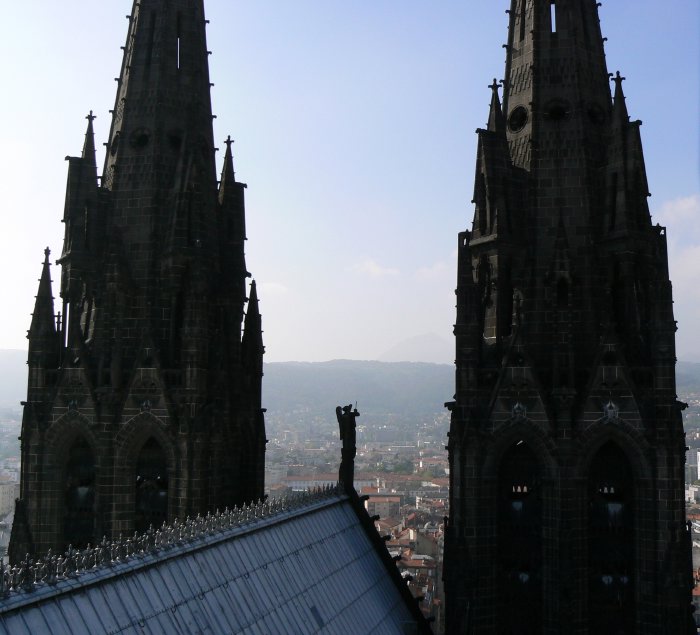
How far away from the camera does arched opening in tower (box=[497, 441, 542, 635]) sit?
100 ft

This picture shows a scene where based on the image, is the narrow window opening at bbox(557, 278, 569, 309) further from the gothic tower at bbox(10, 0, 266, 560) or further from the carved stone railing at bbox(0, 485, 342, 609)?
the gothic tower at bbox(10, 0, 266, 560)

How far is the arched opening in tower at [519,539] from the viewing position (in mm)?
30531

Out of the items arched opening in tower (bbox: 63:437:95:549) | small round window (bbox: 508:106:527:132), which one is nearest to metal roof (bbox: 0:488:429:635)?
arched opening in tower (bbox: 63:437:95:549)

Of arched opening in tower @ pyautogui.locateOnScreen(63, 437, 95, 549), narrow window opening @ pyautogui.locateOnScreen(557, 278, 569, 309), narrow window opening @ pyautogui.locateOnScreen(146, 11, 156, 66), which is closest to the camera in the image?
narrow window opening @ pyautogui.locateOnScreen(557, 278, 569, 309)

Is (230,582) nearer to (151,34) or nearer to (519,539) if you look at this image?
(519,539)

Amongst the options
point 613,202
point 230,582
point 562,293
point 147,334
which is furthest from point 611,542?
point 147,334

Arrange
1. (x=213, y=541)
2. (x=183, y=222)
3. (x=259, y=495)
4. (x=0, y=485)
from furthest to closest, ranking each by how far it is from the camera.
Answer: (x=0, y=485) < (x=259, y=495) < (x=183, y=222) < (x=213, y=541)

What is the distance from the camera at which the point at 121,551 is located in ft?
64.5

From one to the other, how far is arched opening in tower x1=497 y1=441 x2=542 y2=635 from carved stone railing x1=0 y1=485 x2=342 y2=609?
22.2 feet

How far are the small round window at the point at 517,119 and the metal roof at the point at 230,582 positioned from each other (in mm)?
14310

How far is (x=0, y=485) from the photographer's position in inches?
4887

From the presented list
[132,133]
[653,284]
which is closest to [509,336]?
[653,284]

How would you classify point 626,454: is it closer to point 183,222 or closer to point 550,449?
point 550,449

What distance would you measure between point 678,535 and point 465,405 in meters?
7.43
